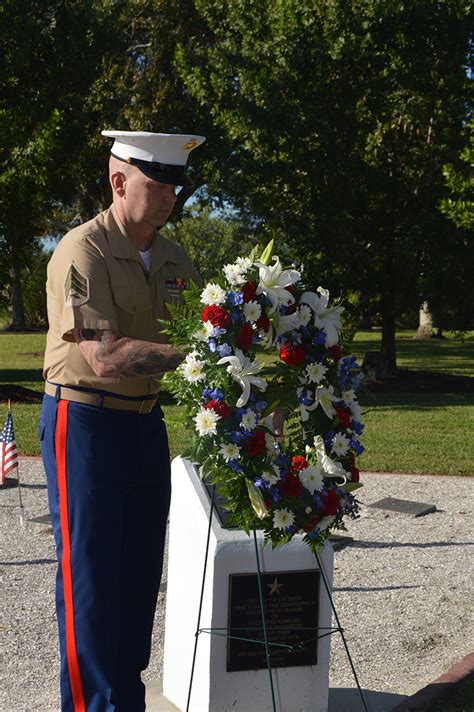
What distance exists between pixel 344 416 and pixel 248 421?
465 millimetres

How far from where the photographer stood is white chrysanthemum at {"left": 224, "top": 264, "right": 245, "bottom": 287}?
143 inches

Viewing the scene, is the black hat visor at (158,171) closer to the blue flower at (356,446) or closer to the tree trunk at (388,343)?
the blue flower at (356,446)

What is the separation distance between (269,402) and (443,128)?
19.2 m

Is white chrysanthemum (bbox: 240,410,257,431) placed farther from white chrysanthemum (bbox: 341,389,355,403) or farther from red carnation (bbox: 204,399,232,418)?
white chrysanthemum (bbox: 341,389,355,403)

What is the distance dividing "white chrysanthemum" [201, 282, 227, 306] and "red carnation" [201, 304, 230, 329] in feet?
0.07

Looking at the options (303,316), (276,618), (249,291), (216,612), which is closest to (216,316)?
(249,291)

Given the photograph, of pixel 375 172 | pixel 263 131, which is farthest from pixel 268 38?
pixel 375 172

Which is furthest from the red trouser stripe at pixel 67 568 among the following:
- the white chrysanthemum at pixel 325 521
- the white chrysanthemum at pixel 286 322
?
the white chrysanthemum at pixel 325 521

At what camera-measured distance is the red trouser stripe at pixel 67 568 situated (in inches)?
144

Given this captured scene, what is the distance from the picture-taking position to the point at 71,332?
11.6 feet

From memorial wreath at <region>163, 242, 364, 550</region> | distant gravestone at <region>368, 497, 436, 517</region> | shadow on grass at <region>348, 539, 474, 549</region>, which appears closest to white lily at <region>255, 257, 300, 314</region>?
memorial wreath at <region>163, 242, 364, 550</region>

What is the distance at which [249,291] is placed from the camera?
3.64 meters

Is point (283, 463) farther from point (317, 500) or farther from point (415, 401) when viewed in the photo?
point (415, 401)

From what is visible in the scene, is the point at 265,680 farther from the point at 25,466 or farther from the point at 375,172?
the point at 375,172
